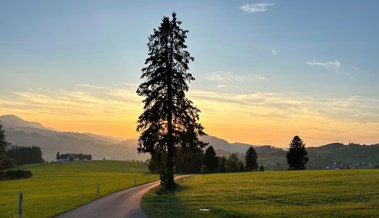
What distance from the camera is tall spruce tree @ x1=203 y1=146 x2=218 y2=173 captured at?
395 ft

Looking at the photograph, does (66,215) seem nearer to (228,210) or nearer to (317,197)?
(228,210)

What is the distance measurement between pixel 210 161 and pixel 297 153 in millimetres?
30260

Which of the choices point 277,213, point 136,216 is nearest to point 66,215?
point 136,216

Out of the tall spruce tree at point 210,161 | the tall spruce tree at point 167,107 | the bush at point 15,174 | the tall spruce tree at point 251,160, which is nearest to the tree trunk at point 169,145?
the tall spruce tree at point 167,107

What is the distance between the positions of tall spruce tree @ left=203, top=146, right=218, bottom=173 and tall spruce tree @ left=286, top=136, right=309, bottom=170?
87.8 feet

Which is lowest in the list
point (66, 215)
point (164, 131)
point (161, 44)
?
point (66, 215)

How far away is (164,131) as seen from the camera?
147ft

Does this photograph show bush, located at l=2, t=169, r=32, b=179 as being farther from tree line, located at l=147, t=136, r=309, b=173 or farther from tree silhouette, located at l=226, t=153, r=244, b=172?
tree silhouette, located at l=226, t=153, r=244, b=172

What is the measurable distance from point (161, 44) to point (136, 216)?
2711 centimetres

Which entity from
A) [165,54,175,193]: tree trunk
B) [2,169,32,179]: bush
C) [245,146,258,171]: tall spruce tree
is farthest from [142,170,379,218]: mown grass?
[2,169,32,179]: bush

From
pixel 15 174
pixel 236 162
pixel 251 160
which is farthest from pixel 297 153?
pixel 15 174

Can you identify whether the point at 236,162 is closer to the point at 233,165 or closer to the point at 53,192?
the point at 233,165

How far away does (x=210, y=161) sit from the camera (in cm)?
12106

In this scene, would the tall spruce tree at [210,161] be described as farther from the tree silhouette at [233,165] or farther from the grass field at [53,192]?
the grass field at [53,192]
